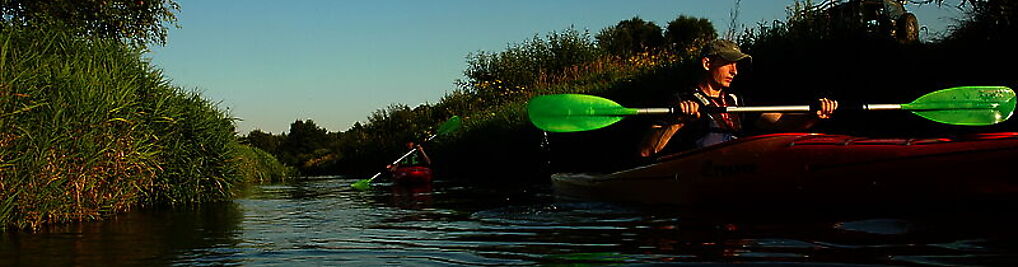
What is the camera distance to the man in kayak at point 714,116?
6438 millimetres

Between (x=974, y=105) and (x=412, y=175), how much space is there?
905 cm

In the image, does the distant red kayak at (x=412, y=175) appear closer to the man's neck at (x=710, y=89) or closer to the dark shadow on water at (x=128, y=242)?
the dark shadow on water at (x=128, y=242)

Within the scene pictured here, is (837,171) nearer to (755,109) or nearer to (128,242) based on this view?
(755,109)

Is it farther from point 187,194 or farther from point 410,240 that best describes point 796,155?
point 187,194

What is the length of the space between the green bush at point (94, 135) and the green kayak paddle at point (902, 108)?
9.87 feet

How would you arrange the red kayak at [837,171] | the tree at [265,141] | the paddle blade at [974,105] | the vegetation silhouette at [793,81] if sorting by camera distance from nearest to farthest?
the red kayak at [837,171], the paddle blade at [974,105], the vegetation silhouette at [793,81], the tree at [265,141]

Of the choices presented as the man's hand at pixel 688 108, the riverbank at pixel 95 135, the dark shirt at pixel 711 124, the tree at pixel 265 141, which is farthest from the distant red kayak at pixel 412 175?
the tree at pixel 265 141

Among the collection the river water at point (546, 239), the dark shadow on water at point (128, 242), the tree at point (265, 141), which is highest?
the tree at point (265, 141)

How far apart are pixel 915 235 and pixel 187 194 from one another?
6.44 meters

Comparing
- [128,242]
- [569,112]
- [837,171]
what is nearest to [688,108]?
[569,112]

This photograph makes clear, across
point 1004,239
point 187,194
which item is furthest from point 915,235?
point 187,194

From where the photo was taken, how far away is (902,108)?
6.27m

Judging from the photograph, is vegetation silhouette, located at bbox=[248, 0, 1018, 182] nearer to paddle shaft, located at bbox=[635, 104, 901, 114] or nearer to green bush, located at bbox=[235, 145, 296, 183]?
paddle shaft, located at bbox=[635, 104, 901, 114]

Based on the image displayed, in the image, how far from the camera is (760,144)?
573cm
